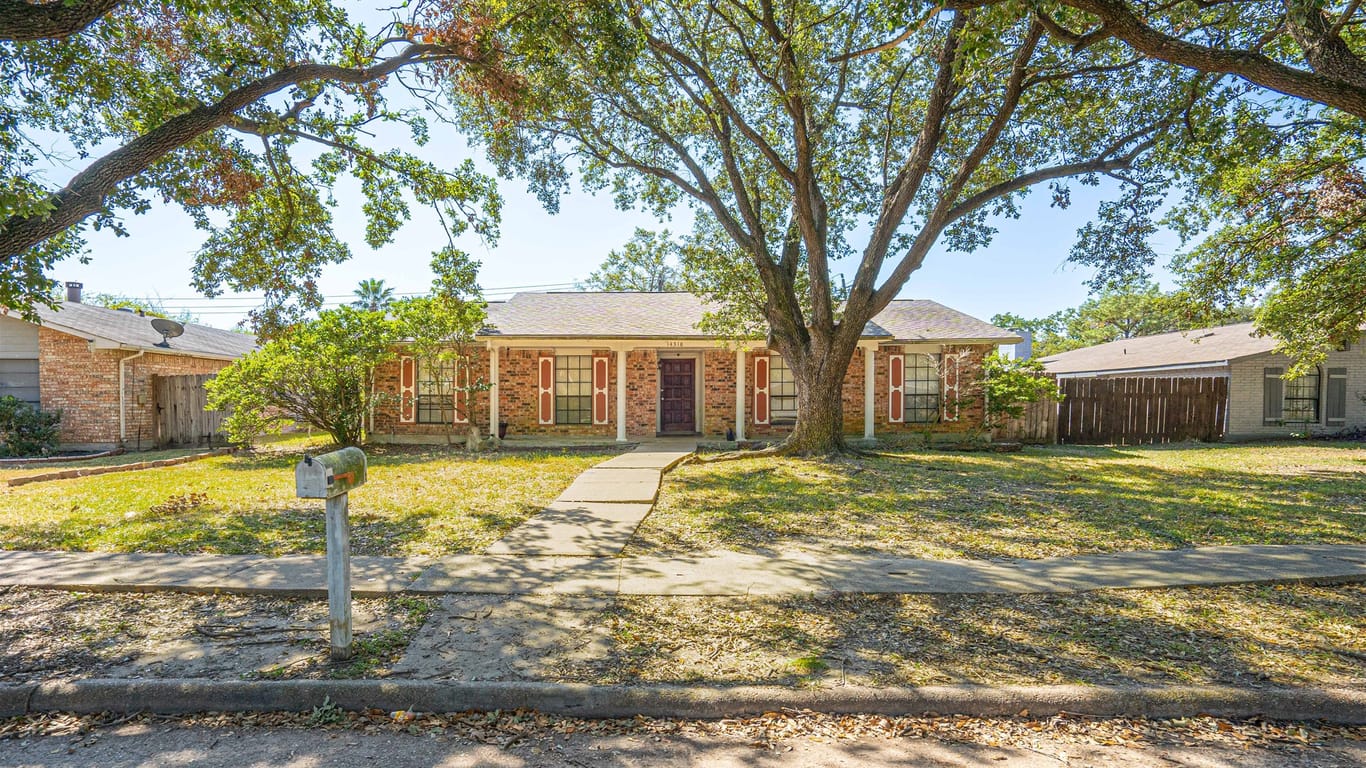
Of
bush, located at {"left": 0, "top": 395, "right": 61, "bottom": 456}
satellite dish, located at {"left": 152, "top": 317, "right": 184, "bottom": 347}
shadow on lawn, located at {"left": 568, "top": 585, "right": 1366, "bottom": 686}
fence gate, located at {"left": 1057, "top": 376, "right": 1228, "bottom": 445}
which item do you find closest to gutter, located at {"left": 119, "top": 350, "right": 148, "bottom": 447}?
bush, located at {"left": 0, "top": 395, "right": 61, "bottom": 456}

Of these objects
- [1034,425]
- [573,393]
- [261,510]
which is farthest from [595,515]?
[1034,425]

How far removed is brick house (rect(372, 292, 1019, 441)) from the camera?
47.1 ft

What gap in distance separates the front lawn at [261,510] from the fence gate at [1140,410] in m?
13.0

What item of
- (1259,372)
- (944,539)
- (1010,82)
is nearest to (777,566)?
(944,539)

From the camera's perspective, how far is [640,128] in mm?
12102

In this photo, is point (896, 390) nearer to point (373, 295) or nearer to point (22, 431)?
point (373, 295)

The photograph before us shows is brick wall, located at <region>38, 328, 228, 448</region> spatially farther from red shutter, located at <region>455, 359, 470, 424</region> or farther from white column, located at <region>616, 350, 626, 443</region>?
white column, located at <region>616, 350, 626, 443</region>

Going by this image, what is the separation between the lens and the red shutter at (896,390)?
14.6 meters

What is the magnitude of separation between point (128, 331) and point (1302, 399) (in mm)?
31877

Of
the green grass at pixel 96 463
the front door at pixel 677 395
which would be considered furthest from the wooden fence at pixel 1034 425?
the green grass at pixel 96 463

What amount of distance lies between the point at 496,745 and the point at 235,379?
12100 mm

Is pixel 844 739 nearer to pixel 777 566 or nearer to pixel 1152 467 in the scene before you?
pixel 777 566

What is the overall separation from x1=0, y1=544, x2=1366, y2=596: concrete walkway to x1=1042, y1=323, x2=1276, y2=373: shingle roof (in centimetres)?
1267

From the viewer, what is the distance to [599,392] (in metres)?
14.8
